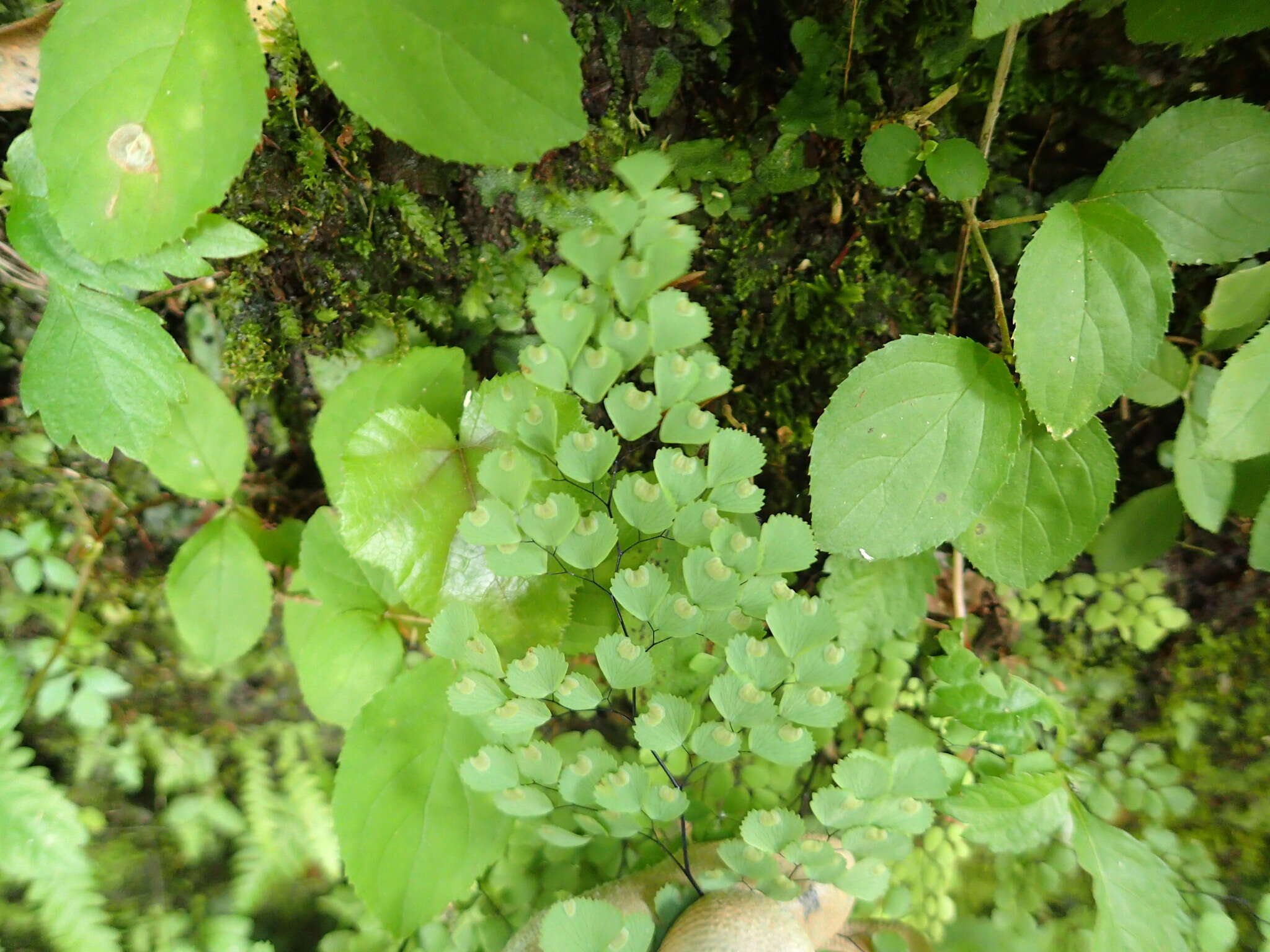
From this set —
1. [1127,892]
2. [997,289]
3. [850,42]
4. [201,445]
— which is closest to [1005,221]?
[997,289]

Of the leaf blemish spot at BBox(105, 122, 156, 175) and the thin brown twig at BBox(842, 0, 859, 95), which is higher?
the thin brown twig at BBox(842, 0, 859, 95)

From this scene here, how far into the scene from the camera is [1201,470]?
1.02 meters

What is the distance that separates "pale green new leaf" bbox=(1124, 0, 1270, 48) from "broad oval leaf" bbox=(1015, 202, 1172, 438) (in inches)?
8.1

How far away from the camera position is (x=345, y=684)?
1.12 metres

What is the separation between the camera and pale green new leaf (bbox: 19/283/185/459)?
0.89 m

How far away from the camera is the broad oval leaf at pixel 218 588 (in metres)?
1.20

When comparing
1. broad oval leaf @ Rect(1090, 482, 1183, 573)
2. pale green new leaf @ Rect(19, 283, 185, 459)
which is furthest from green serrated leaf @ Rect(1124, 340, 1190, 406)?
pale green new leaf @ Rect(19, 283, 185, 459)

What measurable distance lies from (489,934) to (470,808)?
1.05ft

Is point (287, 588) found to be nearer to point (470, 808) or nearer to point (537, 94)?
point (470, 808)

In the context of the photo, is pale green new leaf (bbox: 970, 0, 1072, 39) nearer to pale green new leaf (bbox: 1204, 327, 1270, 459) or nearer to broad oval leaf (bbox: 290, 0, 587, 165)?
broad oval leaf (bbox: 290, 0, 587, 165)

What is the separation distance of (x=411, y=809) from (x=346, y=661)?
265 millimetres

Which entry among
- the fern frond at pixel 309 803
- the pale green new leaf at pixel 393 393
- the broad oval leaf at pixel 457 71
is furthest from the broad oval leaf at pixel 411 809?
the broad oval leaf at pixel 457 71

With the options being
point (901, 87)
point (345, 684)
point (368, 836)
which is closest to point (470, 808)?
point (368, 836)

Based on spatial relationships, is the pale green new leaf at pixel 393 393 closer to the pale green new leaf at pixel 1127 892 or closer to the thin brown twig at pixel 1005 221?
the thin brown twig at pixel 1005 221
